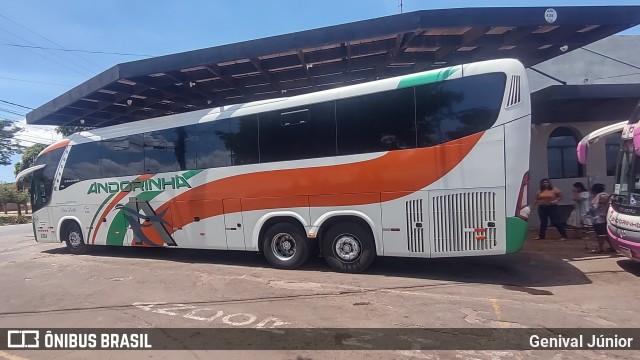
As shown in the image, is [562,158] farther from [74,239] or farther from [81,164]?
[74,239]

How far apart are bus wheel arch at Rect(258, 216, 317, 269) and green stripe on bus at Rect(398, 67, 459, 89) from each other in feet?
10.6

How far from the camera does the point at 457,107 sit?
6.77 m

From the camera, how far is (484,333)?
15.2 ft

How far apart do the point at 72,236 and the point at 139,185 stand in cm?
335

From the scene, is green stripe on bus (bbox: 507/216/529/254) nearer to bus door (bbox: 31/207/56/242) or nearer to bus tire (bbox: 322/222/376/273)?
bus tire (bbox: 322/222/376/273)

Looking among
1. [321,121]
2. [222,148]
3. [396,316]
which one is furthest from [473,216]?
[222,148]

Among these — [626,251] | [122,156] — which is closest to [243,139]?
[122,156]

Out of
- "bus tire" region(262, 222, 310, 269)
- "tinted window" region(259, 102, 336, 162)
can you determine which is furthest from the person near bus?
"bus tire" region(262, 222, 310, 269)

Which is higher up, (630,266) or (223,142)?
(223,142)

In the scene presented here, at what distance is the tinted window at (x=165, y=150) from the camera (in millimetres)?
9227

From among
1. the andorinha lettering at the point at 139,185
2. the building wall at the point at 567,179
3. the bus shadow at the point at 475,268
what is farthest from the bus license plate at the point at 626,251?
the andorinha lettering at the point at 139,185

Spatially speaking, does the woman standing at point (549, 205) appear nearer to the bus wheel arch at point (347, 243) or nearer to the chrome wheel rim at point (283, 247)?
the bus wheel arch at point (347, 243)

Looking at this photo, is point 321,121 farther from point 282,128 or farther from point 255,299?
point 255,299

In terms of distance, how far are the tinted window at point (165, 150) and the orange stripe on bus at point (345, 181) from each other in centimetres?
83
